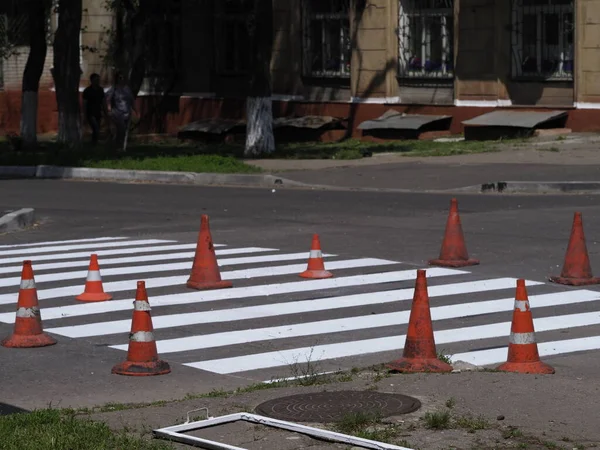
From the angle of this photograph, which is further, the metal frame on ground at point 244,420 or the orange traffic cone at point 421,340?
the orange traffic cone at point 421,340

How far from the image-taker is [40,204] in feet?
69.5

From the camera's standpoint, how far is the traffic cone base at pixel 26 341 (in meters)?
9.84

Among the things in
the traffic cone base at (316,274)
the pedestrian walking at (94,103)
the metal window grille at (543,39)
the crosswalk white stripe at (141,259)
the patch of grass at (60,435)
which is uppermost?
the metal window grille at (543,39)

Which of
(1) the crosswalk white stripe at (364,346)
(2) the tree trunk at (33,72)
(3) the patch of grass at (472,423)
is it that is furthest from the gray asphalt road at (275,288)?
(2) the tree trunk at (33,72)

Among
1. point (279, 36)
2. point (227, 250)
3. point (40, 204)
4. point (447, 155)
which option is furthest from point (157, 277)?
point (279, 36)

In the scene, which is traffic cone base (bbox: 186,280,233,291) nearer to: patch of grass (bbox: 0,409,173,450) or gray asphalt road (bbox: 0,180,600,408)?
gray asphalt road (bbox: 0,180,600,408)

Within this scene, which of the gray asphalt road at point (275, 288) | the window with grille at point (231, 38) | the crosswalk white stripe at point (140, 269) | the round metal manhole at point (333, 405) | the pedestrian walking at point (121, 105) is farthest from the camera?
the window with grille at point (231, 38)

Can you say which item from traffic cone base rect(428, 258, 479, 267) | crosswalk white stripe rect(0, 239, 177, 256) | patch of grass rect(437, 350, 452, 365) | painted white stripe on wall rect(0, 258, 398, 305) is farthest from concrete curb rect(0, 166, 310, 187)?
patch of grass rect(437, 350, 452, 365)

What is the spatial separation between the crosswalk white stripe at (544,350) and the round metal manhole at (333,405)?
150 centimetres

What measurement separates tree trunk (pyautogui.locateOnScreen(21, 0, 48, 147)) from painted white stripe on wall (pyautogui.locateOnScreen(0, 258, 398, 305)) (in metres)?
21.1

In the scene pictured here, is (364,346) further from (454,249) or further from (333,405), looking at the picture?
(454,249)

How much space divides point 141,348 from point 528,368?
8.05 feet

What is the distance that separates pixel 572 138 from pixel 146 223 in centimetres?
1369

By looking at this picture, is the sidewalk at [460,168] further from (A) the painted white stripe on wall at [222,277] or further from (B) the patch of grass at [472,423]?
(B) the patch of grass at [472,423]
